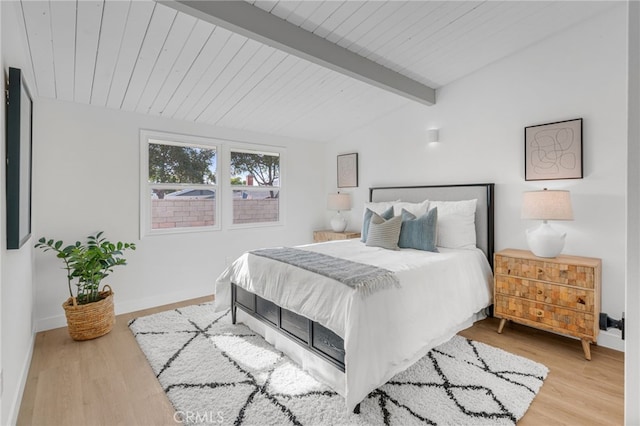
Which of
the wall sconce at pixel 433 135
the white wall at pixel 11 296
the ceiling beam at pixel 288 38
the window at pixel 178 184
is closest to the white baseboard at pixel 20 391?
the white wall at pixel 11 296

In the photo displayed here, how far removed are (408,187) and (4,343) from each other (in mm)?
3721

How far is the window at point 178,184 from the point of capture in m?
3.61

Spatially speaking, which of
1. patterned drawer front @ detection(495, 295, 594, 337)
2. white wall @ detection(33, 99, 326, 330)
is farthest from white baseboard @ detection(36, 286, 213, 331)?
patterned drawer front @ detection(495, 295, 594, 337)

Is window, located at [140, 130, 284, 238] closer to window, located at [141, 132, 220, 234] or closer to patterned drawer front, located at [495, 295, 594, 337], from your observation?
window, located at [141, 132, 220, 234]

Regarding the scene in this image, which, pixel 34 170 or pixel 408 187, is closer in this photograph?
pixel 34 170

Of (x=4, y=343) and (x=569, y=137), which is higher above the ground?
(x=569, y=137)

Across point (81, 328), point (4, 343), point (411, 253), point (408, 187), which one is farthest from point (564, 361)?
point (81, 328)

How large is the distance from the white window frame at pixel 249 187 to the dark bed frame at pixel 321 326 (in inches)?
52.4

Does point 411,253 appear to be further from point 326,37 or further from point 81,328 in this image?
point 81,328

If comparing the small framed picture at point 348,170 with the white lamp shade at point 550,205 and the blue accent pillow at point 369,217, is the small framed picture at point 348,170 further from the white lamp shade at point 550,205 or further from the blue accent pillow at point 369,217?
the white lamp shade at point 550,205

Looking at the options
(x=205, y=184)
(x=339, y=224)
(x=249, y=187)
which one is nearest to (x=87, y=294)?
(x=205, y=184)

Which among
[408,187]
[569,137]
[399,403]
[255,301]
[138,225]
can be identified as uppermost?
[569,137]

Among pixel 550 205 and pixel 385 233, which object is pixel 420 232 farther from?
pixel 550 205

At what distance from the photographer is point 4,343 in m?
1.59
